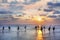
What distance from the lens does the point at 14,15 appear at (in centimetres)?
6097

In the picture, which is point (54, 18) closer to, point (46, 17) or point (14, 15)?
point (46, 17)

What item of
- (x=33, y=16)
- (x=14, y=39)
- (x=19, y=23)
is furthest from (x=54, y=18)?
(x=14, y=39)

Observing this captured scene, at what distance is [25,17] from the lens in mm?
60062

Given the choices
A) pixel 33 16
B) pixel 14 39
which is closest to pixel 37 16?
pixel 33 16

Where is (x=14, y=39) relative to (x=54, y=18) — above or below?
above

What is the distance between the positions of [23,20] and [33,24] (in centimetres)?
301

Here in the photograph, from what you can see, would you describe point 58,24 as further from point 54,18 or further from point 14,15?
point 14,15

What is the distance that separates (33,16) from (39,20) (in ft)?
9.15

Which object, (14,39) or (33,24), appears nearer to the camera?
(14,39)

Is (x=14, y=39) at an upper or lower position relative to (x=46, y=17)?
upper

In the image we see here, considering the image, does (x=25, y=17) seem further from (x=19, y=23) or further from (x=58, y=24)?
(x=58, y=24)

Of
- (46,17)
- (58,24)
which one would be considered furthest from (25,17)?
(58,24)

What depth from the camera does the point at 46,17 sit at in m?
61.0

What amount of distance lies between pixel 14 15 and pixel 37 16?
611cm
